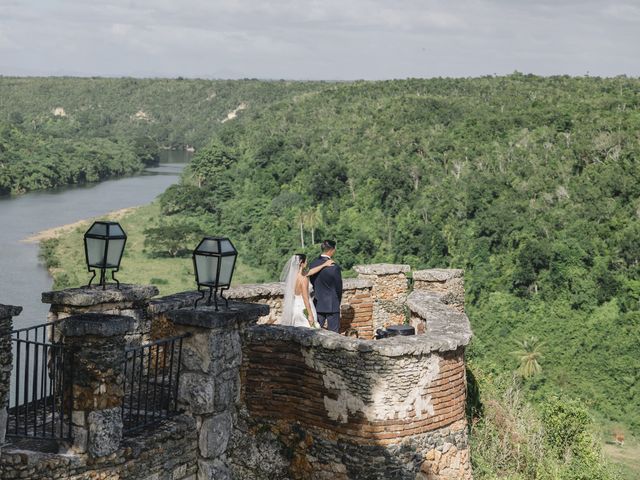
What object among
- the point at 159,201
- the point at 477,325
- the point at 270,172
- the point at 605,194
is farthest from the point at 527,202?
the point at 159,201

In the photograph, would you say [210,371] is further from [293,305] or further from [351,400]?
[293,305]

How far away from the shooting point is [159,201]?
283ft

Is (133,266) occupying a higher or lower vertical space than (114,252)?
lower

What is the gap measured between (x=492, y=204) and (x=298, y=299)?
4964 centimetres

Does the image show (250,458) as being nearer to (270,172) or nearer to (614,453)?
(614,453)

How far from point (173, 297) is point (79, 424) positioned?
132 inches

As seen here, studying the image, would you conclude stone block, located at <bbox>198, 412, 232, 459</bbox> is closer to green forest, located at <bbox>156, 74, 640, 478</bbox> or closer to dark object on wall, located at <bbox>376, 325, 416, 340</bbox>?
dark object on wall, located at <bbox>376, 325, 416, 340</bbox>

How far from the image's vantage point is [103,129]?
561 ft

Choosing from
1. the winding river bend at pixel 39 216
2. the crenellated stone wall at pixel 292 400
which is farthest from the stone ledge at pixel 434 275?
the winding river bend at pixel 39 216

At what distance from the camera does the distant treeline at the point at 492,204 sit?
4822 centimetres

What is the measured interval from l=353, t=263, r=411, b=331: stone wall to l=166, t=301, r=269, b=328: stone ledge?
5.10 metres

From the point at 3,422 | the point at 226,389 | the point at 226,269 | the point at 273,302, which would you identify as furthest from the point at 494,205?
the point at 3,422

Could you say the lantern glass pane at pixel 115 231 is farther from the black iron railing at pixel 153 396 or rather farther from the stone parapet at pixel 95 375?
the stone parapet at pixel 95 375

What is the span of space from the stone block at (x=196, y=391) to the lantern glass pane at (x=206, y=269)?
2.75ft
